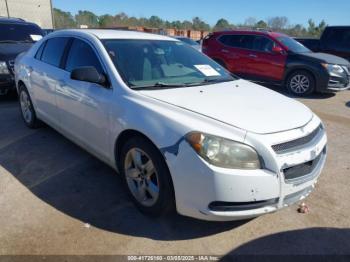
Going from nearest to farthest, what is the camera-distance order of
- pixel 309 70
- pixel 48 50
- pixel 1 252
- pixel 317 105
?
pixel 1 252, pixel 48 50, pixel 317 105, pixel 309 70

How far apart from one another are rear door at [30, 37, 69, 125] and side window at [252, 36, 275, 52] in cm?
656

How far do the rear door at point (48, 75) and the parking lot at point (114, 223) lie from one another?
0.75 meters

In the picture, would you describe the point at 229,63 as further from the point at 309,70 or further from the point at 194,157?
the point at 194,157

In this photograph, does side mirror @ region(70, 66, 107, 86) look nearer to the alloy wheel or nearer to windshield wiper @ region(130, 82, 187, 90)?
windshield wiper @ region(130, 82, 187, 90)

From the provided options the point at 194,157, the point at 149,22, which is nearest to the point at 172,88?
the point at 194,157

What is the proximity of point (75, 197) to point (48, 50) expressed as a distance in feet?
7.61

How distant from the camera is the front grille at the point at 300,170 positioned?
7.90ft

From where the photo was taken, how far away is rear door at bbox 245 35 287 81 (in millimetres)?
8961

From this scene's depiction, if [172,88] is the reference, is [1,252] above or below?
below

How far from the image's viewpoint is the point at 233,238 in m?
2.69

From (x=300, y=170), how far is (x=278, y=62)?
23.2 ft

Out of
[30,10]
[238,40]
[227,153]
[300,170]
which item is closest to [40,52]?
[227,153]

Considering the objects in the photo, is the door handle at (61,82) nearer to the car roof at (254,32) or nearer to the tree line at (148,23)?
A: the car roof at (254,32)

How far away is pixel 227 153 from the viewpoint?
90.7 inches
